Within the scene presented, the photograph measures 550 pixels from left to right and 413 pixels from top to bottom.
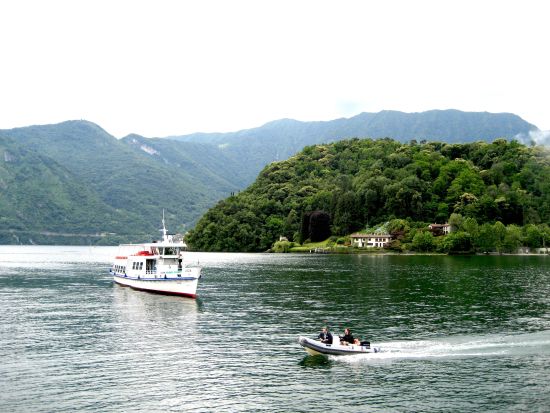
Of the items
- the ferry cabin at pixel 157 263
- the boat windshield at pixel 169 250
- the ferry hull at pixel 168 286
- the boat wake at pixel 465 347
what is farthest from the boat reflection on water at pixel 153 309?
the boat wake at pixel 465 347

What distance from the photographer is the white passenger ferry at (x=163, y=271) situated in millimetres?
100625

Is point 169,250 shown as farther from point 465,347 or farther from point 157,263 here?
point 465,347

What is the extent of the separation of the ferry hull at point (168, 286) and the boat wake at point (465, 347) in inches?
1884

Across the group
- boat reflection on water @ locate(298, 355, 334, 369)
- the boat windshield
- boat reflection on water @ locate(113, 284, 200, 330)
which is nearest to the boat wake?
boat reflection on water @ locate(298, 355, 334, 369)

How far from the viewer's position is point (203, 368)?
4997 cm

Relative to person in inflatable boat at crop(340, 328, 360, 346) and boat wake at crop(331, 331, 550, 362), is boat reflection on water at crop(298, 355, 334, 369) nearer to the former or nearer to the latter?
boat wake at crop(331, 331, 550, 362)

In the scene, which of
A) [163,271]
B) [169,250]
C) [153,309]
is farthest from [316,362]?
[169,250]

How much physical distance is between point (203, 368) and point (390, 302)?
4714 cm

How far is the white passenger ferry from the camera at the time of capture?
10062 cm

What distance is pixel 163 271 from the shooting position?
108062 mm

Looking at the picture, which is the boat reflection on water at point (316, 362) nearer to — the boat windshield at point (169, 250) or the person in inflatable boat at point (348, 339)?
the person in inflatable boat at point (348, 339)

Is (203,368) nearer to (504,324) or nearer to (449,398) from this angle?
(449,398)

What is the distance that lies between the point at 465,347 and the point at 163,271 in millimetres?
64700

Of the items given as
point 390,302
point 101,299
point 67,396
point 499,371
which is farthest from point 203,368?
point 101,299
